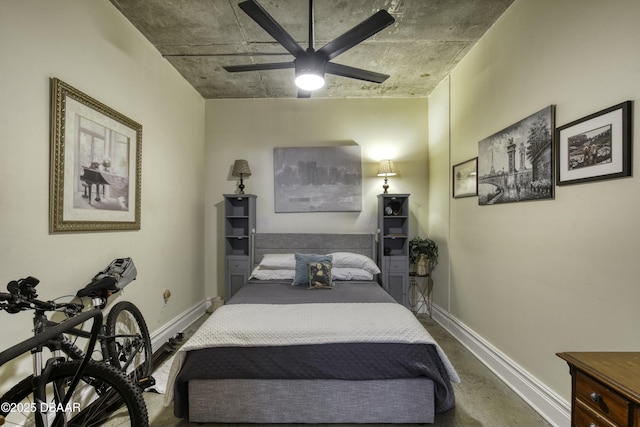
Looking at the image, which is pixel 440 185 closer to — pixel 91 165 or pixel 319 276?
pixel 319 276

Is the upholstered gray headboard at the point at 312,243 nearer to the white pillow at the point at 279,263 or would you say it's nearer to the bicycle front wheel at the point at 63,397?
the white pillow at the point at 279,263

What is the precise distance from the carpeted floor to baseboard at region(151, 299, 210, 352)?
1.23 feet

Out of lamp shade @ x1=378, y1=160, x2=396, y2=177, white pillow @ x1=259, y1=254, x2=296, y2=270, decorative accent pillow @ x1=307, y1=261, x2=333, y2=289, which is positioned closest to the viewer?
decorative accent pillow @ x1=307, y1=261, x2=333, y2=289

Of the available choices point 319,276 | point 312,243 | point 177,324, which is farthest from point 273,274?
point 177,324

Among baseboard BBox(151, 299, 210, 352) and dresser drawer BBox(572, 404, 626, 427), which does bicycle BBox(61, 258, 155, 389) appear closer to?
baseboard BBox(151, 299, 210, 352)

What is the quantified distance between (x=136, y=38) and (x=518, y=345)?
4.21m

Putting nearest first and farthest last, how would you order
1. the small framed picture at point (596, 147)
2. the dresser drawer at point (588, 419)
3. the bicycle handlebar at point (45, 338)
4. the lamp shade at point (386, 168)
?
the bicycle handlebar at point (45, 338), the dresser drawer at point (588, 419), the small framed picture at point (596, 147), the lamp shade at point (386, 168)

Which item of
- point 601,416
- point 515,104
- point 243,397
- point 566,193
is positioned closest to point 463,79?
point 515,104

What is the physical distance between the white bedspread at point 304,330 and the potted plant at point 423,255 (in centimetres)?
175

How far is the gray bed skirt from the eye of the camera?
6.00 ft

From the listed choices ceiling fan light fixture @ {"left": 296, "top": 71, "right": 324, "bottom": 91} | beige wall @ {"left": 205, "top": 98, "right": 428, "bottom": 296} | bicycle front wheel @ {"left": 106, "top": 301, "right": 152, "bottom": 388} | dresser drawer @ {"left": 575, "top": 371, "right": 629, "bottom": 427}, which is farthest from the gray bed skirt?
beige wall @ {"left": 205, "top": 98, "right": 428, "bottom": 296}

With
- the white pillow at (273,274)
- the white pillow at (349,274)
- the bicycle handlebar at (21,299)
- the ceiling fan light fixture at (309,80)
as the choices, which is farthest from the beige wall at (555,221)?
the bicycle handlebar at (21,299)

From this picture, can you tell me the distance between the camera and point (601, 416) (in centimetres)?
101

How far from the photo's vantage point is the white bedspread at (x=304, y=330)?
1.84 m
